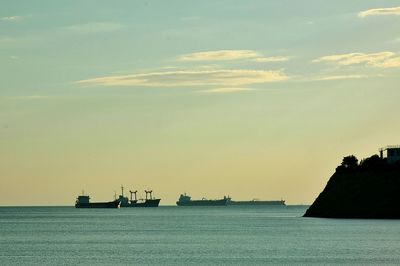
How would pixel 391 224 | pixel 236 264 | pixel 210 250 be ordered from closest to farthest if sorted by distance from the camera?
pixel 236 264, pixel 210 250, pixel 391 224

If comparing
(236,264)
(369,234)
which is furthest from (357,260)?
(369,234)

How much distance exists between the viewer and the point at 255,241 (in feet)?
504

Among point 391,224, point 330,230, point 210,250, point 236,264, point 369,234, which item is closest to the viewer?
point 236,264

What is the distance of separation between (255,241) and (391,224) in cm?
4368

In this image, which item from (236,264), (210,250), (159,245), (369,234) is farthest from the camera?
(369,234)

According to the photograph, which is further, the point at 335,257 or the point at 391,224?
the point at 391,224

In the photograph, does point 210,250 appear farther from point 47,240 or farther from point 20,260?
point 47,240

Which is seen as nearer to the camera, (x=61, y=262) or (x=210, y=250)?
(x=61, y=262)

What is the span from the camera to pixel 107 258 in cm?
11994

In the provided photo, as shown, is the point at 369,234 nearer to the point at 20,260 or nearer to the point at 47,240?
the point at 47,240

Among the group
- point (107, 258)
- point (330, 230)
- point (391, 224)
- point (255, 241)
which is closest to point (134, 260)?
point (107, 258)

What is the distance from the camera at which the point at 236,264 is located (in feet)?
360

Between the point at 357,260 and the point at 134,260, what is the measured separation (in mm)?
25032

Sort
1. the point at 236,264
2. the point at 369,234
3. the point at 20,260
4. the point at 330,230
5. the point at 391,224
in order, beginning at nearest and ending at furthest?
the point at 236,264, the point at 20,260, the point at 369,234, the point at 330,230, the point at 391,224
